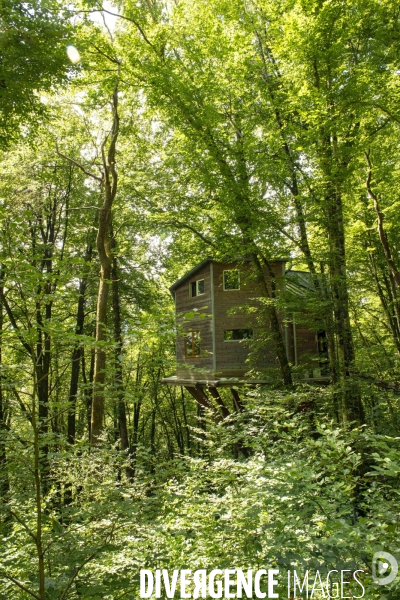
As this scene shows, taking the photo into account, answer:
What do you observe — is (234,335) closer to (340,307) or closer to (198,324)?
(198,324)

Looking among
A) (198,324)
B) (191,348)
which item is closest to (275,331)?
(198,324)

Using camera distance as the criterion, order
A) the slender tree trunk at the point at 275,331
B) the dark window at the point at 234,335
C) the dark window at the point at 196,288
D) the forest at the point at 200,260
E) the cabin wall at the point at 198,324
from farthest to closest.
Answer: the dark window at the point at 196,288, the cabin wall at the point at 198,324, the dark window at the point at 234,335, the slender tree trunk at the point at 275,331, the forest at the point at 200,260

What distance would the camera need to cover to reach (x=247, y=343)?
16.2 m

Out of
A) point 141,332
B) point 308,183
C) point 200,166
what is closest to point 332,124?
point 308,183

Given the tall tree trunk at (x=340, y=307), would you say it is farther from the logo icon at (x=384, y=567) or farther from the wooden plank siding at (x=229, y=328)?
the logo icon at (x=384, y=567)

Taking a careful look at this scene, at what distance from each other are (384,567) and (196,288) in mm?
16364

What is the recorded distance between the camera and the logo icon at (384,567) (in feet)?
7.71

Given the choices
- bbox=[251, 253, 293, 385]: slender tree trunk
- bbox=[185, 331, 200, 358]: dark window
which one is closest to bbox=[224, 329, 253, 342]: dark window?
bbox=[185, 331, 200, 358]: dark window

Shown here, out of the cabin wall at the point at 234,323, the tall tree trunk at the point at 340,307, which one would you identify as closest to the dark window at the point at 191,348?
the cabin wall at the point at 234,323

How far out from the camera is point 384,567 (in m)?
2.38

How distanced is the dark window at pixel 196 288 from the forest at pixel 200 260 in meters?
0.98

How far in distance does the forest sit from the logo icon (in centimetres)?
4

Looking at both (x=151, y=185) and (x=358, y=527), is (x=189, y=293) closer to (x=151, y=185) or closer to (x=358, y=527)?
(x=151, y=185)

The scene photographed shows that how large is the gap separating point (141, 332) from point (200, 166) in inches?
328
